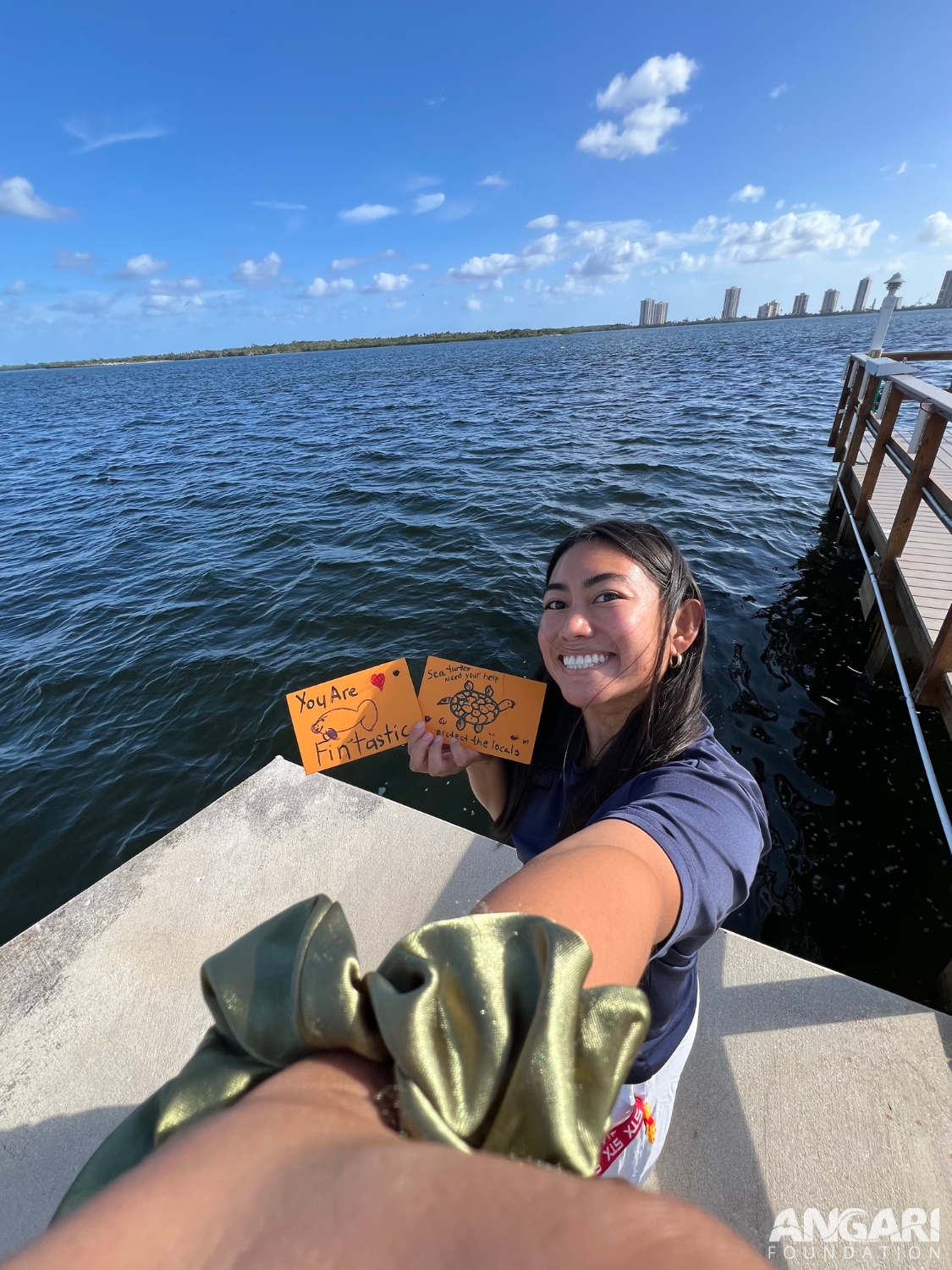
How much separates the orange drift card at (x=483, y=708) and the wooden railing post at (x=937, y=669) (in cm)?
307

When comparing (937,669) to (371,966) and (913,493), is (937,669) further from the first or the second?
(371,966)

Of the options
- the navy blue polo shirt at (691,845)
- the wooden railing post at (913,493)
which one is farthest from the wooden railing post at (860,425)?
the navy blue polo shirt at (691,845)

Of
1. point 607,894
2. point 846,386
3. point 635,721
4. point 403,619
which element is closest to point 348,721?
point 635,721

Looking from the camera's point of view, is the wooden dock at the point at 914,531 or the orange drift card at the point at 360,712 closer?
the orange drift card at the point at 360,712

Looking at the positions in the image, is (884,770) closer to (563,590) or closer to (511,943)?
(563,590)

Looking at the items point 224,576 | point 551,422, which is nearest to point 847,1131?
point 224,576

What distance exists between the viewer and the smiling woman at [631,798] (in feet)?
3.22

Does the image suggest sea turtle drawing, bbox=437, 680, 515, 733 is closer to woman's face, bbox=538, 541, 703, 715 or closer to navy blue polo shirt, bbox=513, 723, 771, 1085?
woman's face, bbox=538, 541, 703, 715

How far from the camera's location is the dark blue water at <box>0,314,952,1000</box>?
3.75m

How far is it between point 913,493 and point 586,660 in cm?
460

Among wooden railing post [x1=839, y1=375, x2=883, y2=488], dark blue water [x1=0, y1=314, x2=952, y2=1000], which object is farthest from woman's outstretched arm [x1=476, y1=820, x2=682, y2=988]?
wooden railing post [x1=839, y1=375, x2=883, y2=488]

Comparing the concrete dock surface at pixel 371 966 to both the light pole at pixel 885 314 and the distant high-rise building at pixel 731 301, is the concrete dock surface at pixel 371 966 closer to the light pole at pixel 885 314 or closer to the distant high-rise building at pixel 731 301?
the light pole at pixel 885 314

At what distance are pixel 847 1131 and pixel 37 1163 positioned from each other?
8.86ft

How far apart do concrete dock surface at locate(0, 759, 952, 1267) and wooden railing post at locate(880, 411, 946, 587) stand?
13.0ft
